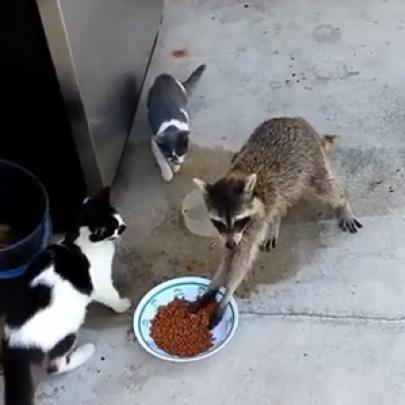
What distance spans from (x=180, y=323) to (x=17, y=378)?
0.43 meters

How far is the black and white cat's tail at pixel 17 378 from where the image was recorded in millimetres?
2002

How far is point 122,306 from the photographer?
2.31 metres

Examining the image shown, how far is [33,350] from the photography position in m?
2.04

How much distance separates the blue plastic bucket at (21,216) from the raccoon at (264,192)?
425 millimetres

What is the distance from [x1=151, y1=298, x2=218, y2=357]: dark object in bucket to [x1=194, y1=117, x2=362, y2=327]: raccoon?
0.09 feet

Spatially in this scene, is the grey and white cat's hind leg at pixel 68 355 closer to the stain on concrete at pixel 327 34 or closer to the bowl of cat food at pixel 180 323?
the bowl of cat food at pixel 180 323

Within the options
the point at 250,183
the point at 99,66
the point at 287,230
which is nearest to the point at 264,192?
the point at 250,183

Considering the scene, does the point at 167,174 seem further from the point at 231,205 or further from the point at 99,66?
the point at 231,205

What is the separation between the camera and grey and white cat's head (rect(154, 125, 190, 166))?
8.34 ft

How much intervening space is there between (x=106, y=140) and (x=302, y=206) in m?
0.57

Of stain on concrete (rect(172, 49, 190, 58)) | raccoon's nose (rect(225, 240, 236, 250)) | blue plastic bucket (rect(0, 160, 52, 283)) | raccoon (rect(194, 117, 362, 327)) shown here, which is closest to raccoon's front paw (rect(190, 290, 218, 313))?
raccoon (rect(194, 117, 362, 327))

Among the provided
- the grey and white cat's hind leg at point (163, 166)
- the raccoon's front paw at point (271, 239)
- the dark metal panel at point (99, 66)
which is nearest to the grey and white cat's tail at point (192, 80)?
the dark metal panel at point (99, 66)

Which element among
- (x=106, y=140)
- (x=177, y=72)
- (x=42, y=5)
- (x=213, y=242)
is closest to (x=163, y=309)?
(x=213, y=242)

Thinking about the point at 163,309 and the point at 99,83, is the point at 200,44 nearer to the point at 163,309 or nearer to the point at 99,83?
the point at 99,83
